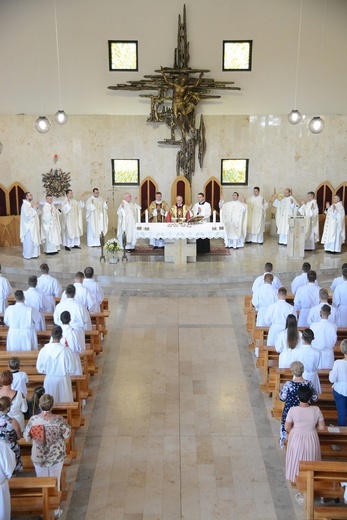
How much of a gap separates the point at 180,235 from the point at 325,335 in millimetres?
8169

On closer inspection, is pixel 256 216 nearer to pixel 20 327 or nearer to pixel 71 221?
pixel 71 221

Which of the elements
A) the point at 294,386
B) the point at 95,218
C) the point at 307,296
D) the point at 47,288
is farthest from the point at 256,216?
the point at 294,386

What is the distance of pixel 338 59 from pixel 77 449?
16148 mm

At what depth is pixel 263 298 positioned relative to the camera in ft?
38.2

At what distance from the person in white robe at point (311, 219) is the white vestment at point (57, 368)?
11.5 meters

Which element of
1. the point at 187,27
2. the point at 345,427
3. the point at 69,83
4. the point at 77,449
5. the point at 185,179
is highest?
the point at 187,27

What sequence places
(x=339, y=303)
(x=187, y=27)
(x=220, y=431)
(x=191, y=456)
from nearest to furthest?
(x=191, y=456) → (x=220, y=431) → (x=339, y=303) → (x=187, y=27)

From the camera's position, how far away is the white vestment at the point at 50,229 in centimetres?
1848

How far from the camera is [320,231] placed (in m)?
20.6

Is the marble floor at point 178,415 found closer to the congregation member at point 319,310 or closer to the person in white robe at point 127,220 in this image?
the congregation member at point 319,310

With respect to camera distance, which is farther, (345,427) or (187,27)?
(187,27)

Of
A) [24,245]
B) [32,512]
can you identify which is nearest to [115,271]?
[24,245]

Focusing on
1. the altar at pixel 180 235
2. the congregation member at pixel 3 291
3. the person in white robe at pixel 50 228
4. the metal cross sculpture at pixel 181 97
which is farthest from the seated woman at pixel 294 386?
the metal cross sculpture at pixel 181 97

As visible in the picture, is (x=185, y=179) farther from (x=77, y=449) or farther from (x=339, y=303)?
(x=77, y=449)
